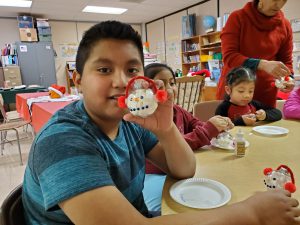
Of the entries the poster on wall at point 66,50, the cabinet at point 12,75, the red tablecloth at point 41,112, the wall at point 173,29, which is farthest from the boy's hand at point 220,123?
the poster on wall at point 66,50

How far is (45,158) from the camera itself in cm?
55

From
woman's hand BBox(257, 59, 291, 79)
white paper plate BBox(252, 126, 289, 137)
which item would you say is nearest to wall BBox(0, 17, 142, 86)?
woman's hand BBox(257, 59, 291, 79)

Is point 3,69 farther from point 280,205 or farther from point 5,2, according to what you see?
point 280,205

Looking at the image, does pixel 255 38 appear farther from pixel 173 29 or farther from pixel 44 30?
pixel 44 30

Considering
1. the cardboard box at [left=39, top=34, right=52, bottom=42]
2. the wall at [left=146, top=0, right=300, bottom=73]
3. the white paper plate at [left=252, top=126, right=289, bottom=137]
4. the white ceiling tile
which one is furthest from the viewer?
the cardboard box at [left=39, top=34, right=52, bottom=42]

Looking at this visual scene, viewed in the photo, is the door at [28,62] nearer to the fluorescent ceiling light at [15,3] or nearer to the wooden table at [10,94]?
the fluorescent ceiling light at [15,3]

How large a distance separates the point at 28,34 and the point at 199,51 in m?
4.47

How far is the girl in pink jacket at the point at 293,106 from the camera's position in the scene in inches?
65.7

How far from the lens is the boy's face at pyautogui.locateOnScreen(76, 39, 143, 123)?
27.7 inches

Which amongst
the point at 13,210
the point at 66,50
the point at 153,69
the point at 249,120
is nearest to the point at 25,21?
the point at 66,50

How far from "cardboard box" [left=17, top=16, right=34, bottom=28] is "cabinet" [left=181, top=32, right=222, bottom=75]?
13.3ft

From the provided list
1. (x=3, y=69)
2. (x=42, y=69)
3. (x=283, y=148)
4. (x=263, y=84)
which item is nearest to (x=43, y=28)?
(x=42, y=69)

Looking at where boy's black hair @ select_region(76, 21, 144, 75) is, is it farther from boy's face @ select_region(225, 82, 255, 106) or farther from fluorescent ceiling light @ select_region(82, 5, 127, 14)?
fluorescent ceiling light @ select_region(82, 5, 127, 14)

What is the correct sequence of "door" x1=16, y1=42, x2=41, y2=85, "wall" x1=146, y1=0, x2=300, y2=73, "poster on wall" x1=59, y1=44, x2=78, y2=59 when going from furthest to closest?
"poster on wall" x1=59, y1=44, x2=78, y2=59 < "door" x1=16, y1=42, x2=41, y2=85 < "wall" x1=146, y1=0, x2=300, y2=73
